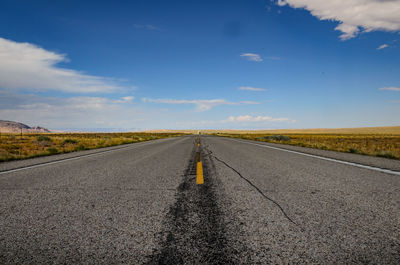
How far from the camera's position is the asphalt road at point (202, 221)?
6.09 feet

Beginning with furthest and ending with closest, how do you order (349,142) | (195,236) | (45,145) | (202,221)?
(349,142) < (45,145) < (202,221) < (195,236)

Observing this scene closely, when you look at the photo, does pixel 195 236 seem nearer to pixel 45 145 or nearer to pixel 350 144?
pixel 45 145

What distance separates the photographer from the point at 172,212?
2.82m

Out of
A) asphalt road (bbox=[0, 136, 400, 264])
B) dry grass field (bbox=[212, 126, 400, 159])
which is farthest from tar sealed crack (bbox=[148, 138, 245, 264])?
dry grass field (bbox=[212, 126, 400, 159])

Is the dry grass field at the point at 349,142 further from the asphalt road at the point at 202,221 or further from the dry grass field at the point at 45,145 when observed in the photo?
the dry grass field at the point at 45,145

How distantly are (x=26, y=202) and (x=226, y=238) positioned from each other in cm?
286

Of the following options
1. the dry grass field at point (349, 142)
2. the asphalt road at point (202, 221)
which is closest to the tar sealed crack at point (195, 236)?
the asphalt road at point (202, 221)

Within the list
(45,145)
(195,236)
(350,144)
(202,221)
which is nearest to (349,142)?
(350,144)

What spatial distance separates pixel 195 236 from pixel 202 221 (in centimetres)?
37

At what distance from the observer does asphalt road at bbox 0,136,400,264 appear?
6.09ft

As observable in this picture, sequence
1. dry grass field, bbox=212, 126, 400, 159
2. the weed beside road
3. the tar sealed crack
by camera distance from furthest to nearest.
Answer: dry grass field, bbox=212, 126, 400, 159, the weed beside road, the tar sealed crack

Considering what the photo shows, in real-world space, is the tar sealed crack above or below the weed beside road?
above

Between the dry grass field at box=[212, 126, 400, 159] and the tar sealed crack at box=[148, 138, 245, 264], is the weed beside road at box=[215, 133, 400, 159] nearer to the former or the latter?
the dry grass field at box=[212, 126, 400, 159]

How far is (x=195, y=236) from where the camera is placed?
215cm
